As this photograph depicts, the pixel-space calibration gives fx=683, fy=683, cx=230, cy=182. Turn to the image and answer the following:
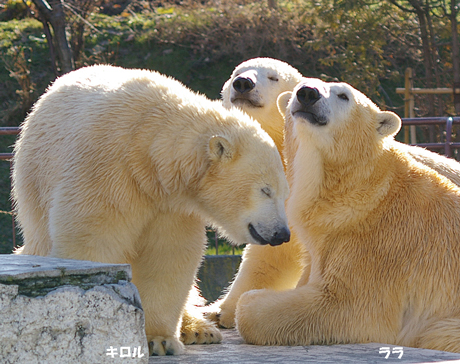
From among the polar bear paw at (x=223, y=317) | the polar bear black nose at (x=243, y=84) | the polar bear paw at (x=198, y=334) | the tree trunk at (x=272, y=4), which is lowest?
the polar bear paw at (x=223, y=317)

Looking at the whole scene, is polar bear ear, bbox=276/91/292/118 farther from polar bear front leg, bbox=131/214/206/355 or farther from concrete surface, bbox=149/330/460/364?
concrete surface, bbox=149/330/460/364

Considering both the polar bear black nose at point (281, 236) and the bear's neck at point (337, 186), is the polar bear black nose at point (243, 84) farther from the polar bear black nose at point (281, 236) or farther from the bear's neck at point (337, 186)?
the polar bear black nose at point (281, 236)

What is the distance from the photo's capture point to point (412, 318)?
3744mm

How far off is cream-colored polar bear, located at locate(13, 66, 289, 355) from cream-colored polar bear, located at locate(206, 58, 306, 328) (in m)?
0.99

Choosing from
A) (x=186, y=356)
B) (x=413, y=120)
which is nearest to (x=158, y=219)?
(x=186, y=356)

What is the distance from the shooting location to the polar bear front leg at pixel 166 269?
11.9 ft

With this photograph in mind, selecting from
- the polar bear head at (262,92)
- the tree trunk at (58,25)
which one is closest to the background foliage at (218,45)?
the tree trunk at (58,25)

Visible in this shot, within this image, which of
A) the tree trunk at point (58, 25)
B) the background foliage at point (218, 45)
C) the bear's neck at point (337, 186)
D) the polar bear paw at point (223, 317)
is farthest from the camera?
the background foliage at point (218, 45)

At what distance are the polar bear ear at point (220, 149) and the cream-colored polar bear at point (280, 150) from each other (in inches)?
45.4

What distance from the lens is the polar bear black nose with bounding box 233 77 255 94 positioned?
4828 millimetres

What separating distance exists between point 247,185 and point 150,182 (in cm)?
49

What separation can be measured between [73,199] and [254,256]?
1770 mm

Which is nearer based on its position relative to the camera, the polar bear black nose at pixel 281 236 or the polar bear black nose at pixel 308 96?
the polar bear black nose at pixel 281 236

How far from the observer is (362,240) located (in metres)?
3.79
